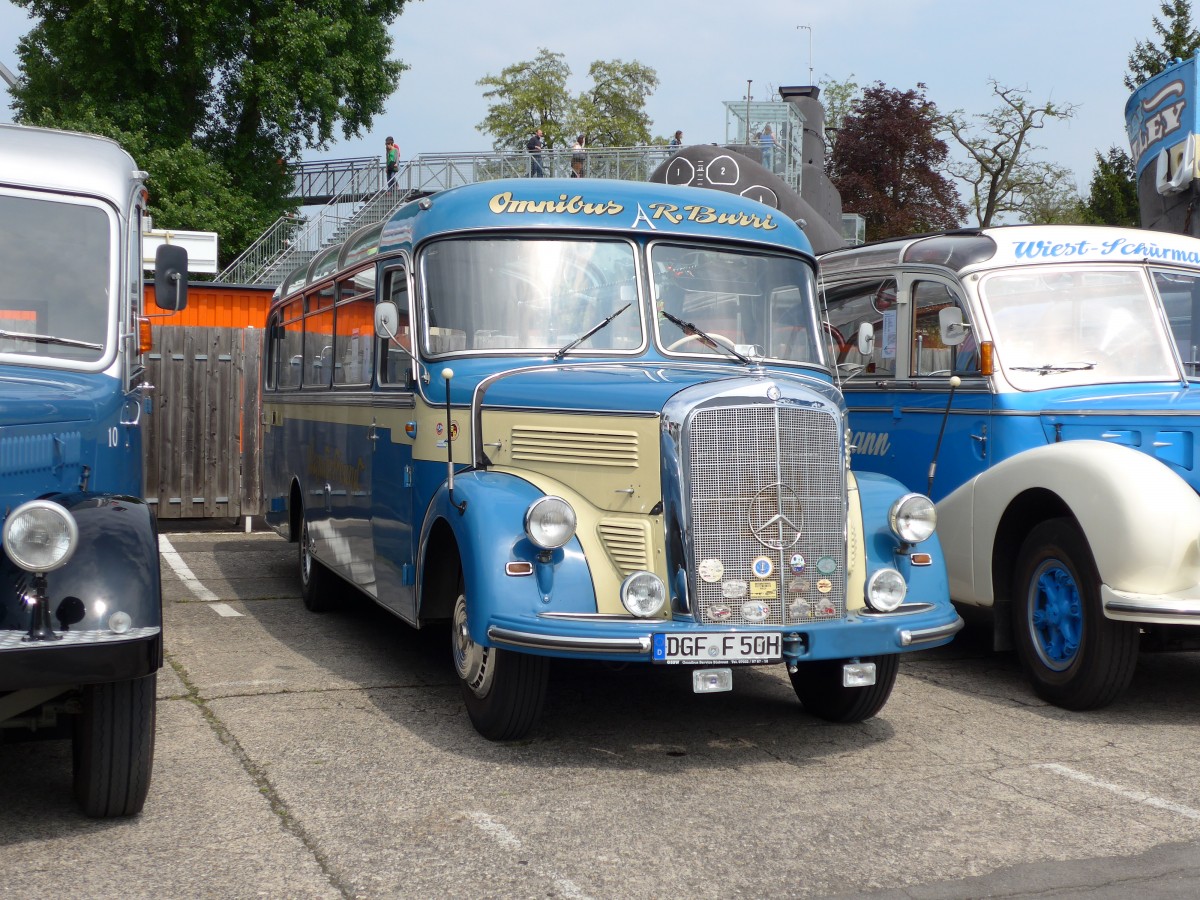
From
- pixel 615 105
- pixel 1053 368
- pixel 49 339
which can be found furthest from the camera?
pixel 615 105

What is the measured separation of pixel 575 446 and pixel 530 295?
100 cm

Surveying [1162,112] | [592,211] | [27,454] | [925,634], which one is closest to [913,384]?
[592,211]

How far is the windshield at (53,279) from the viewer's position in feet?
17.7

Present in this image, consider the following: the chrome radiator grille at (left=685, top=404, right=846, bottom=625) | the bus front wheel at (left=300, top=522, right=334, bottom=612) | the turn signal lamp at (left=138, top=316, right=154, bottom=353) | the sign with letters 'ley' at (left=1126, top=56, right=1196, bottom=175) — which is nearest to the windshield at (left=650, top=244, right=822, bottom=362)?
the chrome radiator grille at (left=685, top=404, right=846, bottom=625)

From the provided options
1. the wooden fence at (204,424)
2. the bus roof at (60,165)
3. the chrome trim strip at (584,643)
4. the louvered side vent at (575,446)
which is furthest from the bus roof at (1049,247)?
the wooden fence at (204,424)

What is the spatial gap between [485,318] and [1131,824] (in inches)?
139

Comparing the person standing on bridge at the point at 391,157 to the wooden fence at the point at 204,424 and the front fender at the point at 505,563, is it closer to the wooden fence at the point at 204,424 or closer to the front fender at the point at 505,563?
the wooden fence at the point at 204,424

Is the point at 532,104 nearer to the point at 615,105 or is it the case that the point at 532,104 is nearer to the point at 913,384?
the point at 615,105

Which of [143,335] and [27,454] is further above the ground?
[143,335]

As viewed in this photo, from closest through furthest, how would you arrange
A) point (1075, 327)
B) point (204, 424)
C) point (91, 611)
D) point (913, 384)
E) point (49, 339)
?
point (91, 611) < point (49, 339) < point (1075, 327) < point (913, 384) < point (204, 424)

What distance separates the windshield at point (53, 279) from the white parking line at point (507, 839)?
8.28 ft

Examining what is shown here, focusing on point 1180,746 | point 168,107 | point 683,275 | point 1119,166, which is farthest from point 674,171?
point 1119,166

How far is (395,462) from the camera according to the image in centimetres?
687

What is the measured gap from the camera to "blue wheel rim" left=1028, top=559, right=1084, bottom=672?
6.56 meters
